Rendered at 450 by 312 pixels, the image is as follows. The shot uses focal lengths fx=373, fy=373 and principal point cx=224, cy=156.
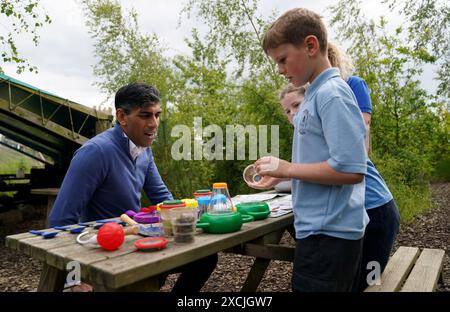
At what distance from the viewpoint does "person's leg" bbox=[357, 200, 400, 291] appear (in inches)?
71.2

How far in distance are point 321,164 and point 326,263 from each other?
359 mm

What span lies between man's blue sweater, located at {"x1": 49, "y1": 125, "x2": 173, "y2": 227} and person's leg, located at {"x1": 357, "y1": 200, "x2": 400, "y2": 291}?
1372 mm

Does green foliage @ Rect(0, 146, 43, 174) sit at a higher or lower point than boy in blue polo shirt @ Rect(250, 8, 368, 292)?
lower

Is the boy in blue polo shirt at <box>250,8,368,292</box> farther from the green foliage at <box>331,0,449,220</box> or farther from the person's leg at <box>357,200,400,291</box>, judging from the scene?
the green foliage at <box>331,0,449,220</box>

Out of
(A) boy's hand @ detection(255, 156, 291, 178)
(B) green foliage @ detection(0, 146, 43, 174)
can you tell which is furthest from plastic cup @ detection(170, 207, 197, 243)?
(B) green foliage @ detection(0, 146, 43, 174)

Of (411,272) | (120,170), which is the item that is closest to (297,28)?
(120,170)

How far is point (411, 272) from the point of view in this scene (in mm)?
2254

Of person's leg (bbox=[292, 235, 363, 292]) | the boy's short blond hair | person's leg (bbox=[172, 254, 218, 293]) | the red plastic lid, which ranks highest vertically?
the boy's short blond hair

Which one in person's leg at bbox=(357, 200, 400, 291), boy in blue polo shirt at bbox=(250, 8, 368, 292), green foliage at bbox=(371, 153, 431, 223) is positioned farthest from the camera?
green foliage at bbox=(371, 153, 431, 223)

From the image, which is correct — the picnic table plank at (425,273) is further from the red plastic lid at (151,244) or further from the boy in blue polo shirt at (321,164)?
the red plastic lid at (151,244)

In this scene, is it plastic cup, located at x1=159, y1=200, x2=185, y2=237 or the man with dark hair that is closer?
plastic cup, located at x1=159, y1=200, x2=185, y2=237

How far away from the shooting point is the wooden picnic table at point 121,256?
44.8 inches
